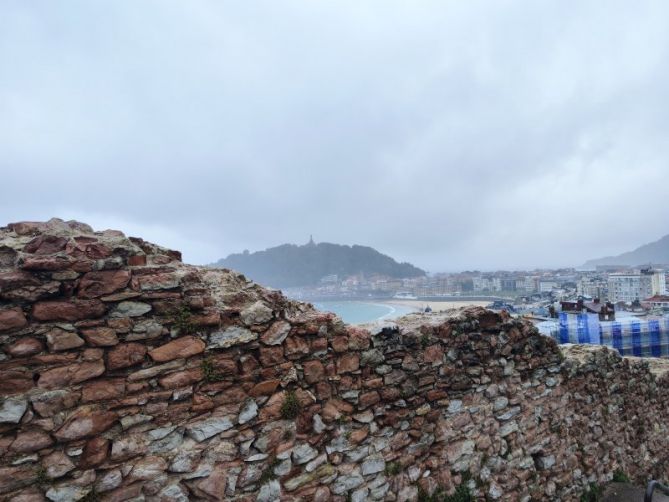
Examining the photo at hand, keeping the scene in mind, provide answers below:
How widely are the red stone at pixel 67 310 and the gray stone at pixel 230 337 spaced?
780 millimetres

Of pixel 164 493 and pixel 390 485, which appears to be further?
pixel 390 485

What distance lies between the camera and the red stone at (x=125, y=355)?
99.3 inches

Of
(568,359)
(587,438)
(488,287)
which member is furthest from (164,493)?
(488,287)

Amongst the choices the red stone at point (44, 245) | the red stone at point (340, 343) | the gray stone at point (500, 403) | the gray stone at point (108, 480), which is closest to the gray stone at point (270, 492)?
the gray stone at point (108, 480)

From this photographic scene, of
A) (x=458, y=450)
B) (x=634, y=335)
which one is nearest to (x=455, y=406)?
(x=458, y=450)

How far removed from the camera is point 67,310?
7.96 feet

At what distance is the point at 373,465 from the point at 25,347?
9.66ft

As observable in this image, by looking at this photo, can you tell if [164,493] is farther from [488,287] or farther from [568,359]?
[488,287]

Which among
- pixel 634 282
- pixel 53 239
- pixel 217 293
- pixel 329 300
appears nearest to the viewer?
pixel 53 239

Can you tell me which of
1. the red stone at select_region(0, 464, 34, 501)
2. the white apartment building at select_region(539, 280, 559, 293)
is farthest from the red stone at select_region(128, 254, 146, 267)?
the white apartment building at select_region(539, 280, 559, 293)

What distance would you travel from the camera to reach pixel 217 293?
10.0ft

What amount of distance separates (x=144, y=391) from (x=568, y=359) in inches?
214

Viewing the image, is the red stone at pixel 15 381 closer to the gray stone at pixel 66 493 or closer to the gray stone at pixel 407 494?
the gray stone at pixel 66 493

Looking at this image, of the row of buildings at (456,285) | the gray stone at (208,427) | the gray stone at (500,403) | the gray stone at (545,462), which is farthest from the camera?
the row of buildings at (456,285)
